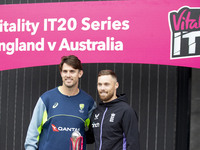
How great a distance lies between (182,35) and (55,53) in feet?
5.45

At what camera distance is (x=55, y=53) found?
15.5 feet

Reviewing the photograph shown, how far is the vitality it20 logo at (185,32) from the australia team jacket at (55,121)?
1566mm

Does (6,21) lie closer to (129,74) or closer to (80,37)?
(80,37)

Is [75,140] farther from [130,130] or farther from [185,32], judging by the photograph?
[185,32]

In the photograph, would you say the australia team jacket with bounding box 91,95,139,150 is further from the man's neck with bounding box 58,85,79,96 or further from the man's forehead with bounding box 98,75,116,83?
the man's neck with bounding box 58,85,79,96

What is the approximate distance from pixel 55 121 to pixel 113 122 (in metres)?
0.61

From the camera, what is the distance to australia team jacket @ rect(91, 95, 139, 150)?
3.29 meters

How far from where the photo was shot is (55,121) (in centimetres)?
356

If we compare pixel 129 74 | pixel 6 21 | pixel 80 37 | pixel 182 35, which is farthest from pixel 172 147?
pixel 6 21

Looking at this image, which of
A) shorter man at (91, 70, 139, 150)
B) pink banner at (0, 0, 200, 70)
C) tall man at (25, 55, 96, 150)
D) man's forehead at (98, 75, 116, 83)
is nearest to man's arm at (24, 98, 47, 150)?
tall man at (25, 55, 96, 150)

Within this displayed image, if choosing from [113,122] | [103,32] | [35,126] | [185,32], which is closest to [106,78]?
[113,122]

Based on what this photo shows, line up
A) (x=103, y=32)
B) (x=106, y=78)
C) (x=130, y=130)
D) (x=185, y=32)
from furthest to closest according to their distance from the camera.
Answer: (x=103, y=32)
(x=185, y=32)
(x=106, y=78)
(x=130, y=130)

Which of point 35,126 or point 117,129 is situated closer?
point 117,129

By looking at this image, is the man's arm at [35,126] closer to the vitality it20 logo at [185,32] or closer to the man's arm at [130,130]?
the man's arm at [130,130]
